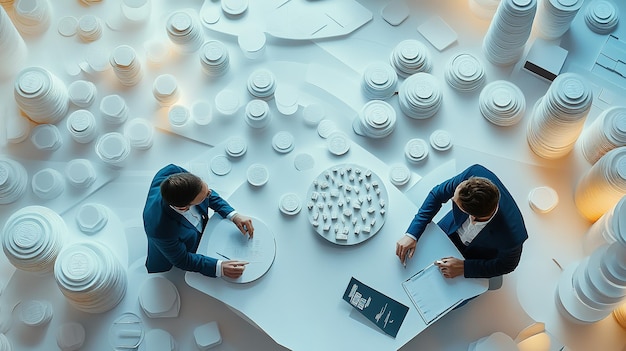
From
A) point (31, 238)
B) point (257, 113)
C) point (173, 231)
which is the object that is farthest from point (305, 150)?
point (31, 238)

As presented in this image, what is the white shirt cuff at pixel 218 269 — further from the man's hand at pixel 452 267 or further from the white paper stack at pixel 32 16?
the white paper stack at pixel 32 16

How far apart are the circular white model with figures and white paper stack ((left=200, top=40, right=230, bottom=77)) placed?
1289mm

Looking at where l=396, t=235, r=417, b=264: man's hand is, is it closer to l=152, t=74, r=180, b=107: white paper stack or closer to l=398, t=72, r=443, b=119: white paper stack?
l=398, t=72, r=443, b=119: white paper stack

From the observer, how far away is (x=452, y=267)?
3926 mm

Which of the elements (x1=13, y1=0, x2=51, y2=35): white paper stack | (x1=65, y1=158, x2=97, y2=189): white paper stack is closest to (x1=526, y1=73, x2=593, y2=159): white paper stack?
(x1=65, y1=158, x2=97, y2=189): white paper stack

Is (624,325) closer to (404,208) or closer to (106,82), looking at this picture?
(404,208)

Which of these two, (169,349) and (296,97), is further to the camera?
→ (296,97)

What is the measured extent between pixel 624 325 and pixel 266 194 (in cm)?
254

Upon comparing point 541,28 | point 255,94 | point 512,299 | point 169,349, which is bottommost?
point 169,349

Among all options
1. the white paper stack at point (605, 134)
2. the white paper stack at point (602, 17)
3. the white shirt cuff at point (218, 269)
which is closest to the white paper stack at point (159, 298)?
the white shirt cuff at point (218, 269)

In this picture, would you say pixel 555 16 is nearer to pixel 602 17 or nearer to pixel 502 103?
pixel 602 17

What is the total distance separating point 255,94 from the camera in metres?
4.91

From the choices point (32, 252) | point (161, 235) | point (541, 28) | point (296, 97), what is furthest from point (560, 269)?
point (32, 252)

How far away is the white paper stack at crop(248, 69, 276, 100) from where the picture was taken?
16.0 ft
